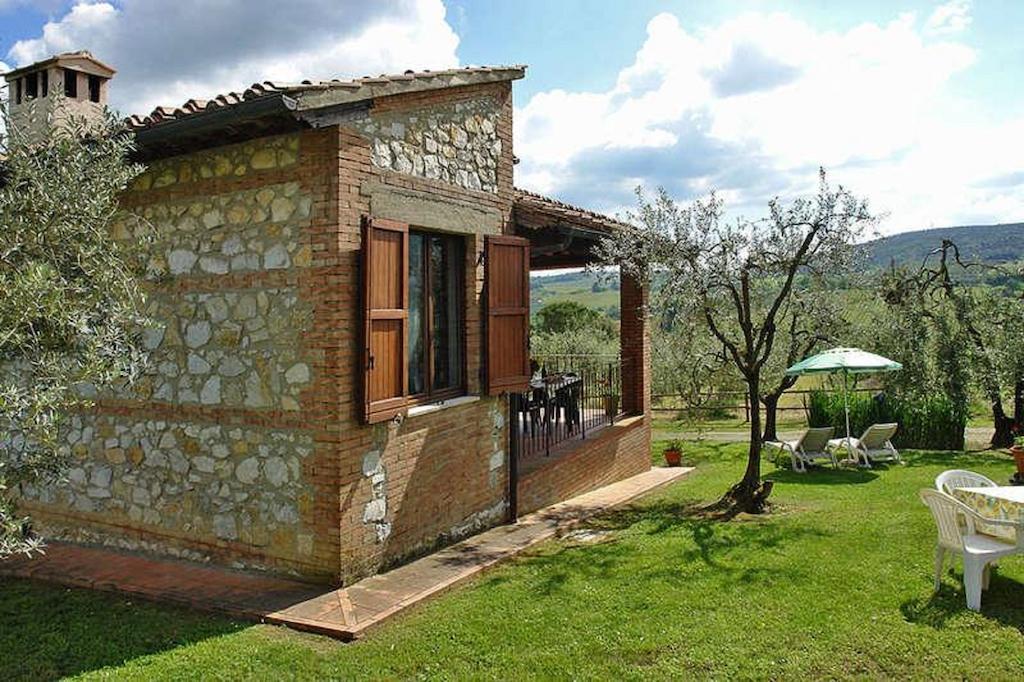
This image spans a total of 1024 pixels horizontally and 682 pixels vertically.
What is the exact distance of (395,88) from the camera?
22.8 feet

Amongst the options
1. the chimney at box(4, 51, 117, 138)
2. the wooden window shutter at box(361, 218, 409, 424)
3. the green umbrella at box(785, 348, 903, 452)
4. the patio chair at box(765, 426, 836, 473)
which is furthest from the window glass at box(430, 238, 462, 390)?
the patio chair at box(765, 426, 836, 473)

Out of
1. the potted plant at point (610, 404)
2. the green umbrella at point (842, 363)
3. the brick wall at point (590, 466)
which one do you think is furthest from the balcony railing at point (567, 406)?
the green umbrella at point (842, 363)

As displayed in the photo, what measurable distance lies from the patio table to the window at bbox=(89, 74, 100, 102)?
33.9 feet

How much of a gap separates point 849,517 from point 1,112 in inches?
347

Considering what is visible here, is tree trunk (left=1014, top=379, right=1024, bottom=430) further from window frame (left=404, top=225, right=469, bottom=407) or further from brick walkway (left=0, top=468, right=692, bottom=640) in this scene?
window frame (left=404, top=225, right=469, bottom=407)

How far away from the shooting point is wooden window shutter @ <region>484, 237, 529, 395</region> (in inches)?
325

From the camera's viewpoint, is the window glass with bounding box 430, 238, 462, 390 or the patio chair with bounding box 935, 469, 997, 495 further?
the window glass with bounding box 430, 238, 462, 390

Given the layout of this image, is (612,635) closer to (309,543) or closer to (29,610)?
(309,543)

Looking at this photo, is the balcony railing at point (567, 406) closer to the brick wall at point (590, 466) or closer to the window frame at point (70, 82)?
the brick wall at point (590, 466)

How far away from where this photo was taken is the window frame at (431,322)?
25.1 ft

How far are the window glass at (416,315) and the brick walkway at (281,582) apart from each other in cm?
177

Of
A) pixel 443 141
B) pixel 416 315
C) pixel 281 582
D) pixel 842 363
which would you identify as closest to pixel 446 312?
pixel 416 315

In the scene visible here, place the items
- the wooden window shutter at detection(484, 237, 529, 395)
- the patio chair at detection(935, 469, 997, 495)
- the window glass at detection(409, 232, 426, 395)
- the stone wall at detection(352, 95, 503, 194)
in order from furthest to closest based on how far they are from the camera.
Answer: the wooden window shutter at detection(484, 237, 529, 395) < the window glass at detection(409, 232, 426, 395) < the stone wall at detection(352, 95, 503, 194) < the patio chair at detection(935, 469, 997, 495)

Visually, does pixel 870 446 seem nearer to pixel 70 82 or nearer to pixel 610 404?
pixel 610 404
